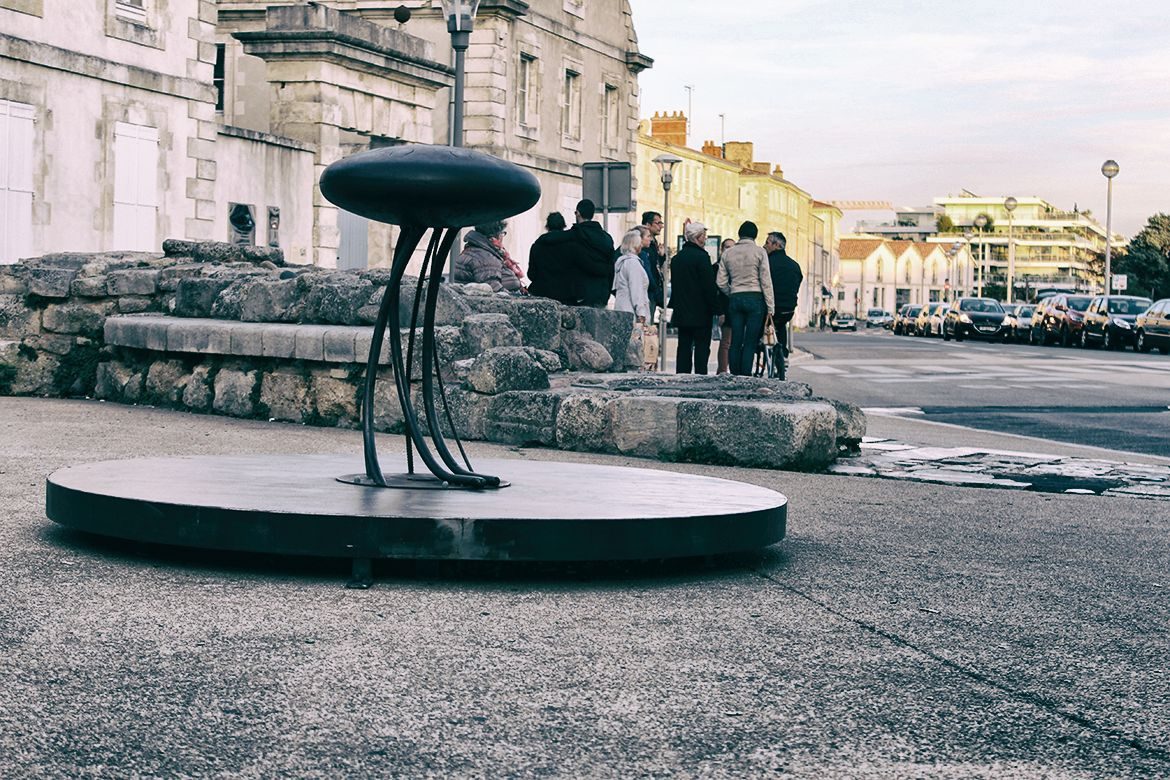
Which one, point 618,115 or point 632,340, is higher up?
point 618,115

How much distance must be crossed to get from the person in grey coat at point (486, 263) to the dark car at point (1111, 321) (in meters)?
32.2

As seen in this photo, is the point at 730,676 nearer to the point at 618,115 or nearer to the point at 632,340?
the point at 632,340

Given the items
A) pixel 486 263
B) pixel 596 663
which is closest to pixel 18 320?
pixel 486 263

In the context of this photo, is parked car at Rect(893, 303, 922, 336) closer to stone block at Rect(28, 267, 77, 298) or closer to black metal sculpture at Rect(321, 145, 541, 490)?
stone block at Rect(28, 267, 77, 298)

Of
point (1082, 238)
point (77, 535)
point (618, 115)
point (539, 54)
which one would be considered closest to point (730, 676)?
point (77, 535)

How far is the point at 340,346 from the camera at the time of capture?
10547 mm

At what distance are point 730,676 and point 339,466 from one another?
10.00 ft

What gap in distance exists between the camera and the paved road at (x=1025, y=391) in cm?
1428

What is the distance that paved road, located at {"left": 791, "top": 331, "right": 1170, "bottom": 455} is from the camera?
14.3m

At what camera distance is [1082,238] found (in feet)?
635

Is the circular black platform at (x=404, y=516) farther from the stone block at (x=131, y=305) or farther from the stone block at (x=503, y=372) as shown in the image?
the stone block at (x=131, y=305)

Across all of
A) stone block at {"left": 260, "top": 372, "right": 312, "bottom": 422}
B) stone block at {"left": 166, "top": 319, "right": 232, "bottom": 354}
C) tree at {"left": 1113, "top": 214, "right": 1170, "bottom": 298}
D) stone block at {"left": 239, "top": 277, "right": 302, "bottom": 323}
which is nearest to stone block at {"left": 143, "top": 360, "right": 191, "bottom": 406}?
stone block at {"left": 166, "top": 319, "right": 232, "bottom": 354}

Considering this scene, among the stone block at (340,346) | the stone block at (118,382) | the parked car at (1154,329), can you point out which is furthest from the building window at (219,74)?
the parked car at (1154,329)

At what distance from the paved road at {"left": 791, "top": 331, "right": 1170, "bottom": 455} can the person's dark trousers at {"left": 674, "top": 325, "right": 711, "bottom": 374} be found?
233 centimetres
